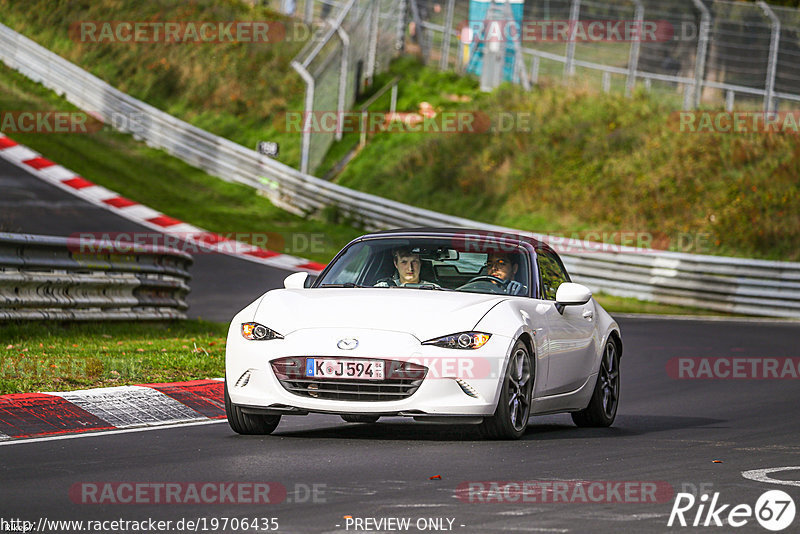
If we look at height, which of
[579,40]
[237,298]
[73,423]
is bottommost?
[237,298]

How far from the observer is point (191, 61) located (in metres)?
40.2

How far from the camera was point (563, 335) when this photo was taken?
31.9 feet

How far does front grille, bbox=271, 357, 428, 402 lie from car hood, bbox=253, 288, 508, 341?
0.66 ft

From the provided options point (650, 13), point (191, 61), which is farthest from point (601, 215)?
point (191, 61)

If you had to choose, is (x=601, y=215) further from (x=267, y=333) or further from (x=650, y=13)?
(x=267, y=333)

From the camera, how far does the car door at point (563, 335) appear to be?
9547 millimetres

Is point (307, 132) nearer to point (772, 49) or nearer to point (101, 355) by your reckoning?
point (772, 49)

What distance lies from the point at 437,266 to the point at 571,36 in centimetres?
2485

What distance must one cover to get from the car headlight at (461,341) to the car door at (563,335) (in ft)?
3.30

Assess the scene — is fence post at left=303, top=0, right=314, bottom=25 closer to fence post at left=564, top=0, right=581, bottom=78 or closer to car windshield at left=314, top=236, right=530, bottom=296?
fence post at left=564, top=0, right=581, bottom=78

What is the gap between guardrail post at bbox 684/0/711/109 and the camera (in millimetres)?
29359

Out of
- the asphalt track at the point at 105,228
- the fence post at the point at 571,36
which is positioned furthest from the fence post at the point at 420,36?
the asphalt track at the point at 105,228

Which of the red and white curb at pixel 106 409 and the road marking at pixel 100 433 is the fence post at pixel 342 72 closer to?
the red and white curb at pixel 106 409

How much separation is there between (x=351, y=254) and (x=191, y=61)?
31315 millimetres
